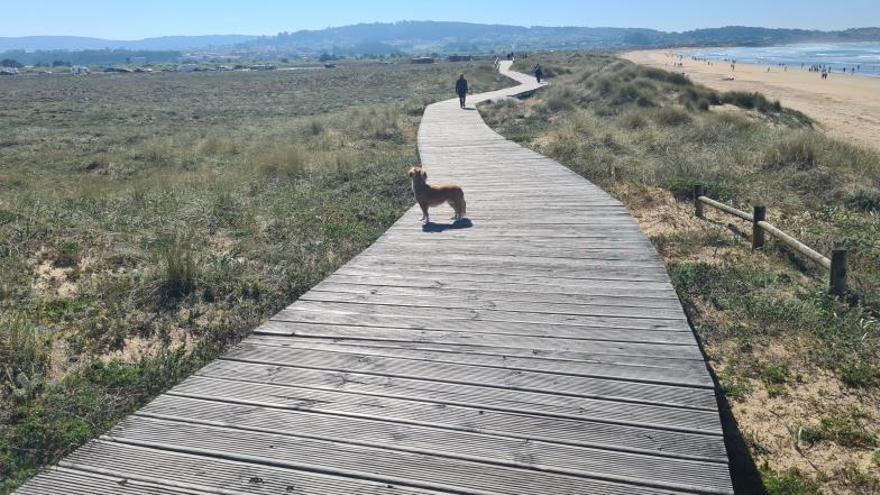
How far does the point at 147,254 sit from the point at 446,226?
3.74 m

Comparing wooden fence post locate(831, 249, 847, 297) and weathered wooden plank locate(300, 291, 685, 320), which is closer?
weathered wooden plank locate(300, 291, 685, 320)

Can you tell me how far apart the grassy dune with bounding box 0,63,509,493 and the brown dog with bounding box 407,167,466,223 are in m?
1.10

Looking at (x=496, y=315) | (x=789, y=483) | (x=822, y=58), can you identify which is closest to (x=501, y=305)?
(x=496, y=315)

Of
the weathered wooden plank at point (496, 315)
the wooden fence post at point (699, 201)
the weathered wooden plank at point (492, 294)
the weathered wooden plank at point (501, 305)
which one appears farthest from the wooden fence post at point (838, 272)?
the wooden fence post at point (699, 201)

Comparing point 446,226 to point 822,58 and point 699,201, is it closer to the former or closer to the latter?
point 699,201

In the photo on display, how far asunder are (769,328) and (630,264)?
1.47 m

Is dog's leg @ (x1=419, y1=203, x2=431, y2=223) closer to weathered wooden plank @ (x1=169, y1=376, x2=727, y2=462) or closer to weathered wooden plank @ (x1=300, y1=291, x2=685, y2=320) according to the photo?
weathered wooden plank @ (x1=300, y1=291, x2=685, y2=320)

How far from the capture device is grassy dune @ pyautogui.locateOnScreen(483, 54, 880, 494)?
13.4 ft

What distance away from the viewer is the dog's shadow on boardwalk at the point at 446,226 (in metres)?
6.87

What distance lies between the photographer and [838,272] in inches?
236

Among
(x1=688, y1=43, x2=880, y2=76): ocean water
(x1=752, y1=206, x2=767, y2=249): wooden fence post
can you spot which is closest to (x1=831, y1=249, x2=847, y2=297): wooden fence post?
(x1=752, y1=206, x2=767, y2=249): wooden fence post

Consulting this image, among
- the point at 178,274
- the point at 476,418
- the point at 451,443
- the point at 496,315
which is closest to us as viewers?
the point at 451,443

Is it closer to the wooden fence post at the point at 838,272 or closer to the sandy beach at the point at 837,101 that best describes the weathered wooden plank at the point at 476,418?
the wooden fence post at the point at 838,272

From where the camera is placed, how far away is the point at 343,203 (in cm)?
982
